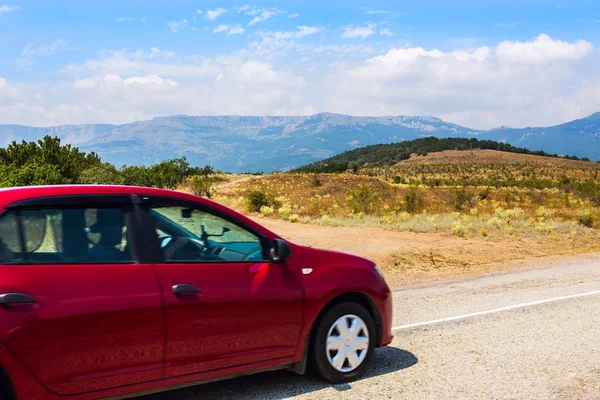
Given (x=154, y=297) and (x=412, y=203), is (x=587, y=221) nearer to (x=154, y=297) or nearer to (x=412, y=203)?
(x=412, y=203)

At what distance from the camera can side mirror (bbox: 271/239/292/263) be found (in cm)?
459

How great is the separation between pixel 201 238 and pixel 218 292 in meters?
0.46

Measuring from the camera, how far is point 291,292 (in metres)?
4.65

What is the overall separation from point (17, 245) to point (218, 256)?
1.42 m

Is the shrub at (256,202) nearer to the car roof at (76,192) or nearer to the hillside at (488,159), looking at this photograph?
the car roof at (76,192)

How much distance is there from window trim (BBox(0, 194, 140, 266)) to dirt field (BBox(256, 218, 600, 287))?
7.43 metres

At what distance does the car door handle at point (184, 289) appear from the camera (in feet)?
13.4

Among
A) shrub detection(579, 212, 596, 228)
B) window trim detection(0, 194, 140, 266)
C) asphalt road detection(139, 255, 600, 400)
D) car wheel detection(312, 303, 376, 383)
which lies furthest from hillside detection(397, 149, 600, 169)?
window trim detection(0, 194, 140, 266)

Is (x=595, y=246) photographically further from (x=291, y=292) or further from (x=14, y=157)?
(x=14, y=157)

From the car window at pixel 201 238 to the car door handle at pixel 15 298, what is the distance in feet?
3.14

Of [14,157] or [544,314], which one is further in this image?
[14,157]

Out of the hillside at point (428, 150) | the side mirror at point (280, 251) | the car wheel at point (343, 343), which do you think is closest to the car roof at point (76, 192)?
the side mirror at point (280, 251)

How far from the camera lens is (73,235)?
3.90 m

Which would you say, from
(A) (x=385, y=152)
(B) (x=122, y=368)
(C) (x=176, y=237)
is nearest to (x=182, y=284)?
(C) (x=176, y=237)
